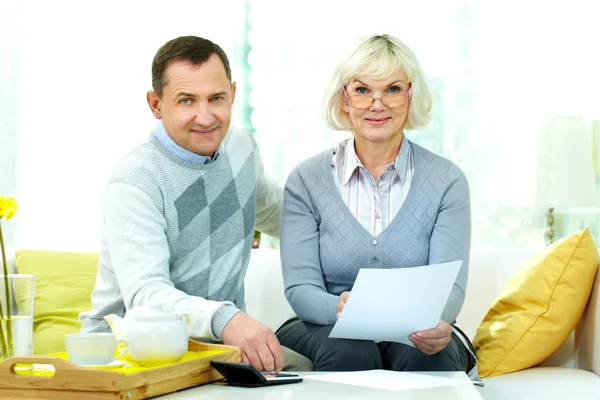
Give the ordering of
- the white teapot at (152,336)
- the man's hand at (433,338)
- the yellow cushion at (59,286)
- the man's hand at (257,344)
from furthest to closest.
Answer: the yellow cushion at (59,286) < the man's hand at (433,338) < the man's hand at (257,344) < the white teapot at (152,336)

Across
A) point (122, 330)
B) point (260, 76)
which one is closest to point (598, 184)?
point (260, 76)

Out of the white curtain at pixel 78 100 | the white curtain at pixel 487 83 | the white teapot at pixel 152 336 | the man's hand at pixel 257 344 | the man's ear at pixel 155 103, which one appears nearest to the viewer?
the white teapot at pixel 152 336

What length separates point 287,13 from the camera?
13.4 ft

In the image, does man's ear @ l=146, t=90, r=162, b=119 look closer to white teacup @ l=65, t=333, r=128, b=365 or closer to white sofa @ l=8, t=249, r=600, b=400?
white sofa @ l=8, t=249, r=600, b=400

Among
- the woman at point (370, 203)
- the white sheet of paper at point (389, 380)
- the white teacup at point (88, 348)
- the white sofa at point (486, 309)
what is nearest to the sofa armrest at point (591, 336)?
the white sofa at point (486, 309)

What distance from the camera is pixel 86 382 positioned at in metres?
1.29

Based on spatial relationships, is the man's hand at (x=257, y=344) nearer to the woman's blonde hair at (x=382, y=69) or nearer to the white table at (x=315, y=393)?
the white table at (x=315, y=393)

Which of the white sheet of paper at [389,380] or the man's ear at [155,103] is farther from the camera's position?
the man's ear at [155,103]

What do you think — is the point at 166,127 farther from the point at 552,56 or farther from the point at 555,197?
the point at 552,56

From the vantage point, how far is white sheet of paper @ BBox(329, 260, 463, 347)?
5.45ft

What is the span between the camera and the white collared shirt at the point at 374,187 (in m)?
2.22

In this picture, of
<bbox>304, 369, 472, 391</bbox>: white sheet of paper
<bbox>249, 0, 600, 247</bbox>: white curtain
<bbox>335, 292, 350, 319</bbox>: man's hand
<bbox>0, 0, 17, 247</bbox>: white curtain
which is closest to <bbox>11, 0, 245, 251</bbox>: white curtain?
<bbox>0, 0, 17, 247</bbox>: white curtain

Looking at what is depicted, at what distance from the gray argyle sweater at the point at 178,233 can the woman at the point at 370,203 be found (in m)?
0.15

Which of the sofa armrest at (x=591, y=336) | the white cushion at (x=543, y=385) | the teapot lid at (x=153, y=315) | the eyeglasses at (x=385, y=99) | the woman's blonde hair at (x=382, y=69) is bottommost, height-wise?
the white cushion at (x=543, y=385)
